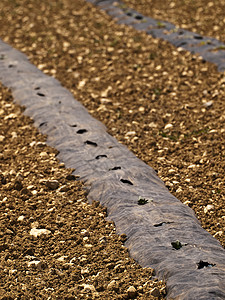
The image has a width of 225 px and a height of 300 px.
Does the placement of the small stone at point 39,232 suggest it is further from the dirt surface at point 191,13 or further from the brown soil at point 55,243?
the dirt surface at point 191,13

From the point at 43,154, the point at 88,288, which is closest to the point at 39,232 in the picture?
the point at 88,288

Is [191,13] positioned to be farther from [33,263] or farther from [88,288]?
[88,288]

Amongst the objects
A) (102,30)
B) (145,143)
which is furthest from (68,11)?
(145,143)

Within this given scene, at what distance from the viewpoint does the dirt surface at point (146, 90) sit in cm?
400

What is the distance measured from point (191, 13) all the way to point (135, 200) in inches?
246

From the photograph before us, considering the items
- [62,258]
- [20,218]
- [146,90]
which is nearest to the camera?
[62,258]

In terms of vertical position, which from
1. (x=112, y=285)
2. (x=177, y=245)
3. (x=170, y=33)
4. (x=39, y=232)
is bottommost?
(x=39, y=232)

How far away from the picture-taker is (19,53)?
277 inches

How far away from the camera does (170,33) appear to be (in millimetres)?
7324

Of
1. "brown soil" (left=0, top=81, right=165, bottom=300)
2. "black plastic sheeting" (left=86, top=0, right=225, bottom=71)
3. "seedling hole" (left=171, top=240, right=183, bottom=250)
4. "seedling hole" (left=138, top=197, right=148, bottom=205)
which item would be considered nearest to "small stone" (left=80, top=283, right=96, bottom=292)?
"brown soil" (left=0, top=81, right=165, bottom=300)

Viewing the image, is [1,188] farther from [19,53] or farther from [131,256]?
[19,53]

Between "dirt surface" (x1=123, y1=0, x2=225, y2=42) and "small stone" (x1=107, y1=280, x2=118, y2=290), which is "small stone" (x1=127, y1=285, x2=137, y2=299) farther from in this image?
"dirt surface" (x1=123, y1=0, x2=225, y2=42)

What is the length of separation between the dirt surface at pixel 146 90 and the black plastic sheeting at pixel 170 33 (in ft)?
0.52

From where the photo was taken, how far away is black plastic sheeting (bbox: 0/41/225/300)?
8.74 feet
